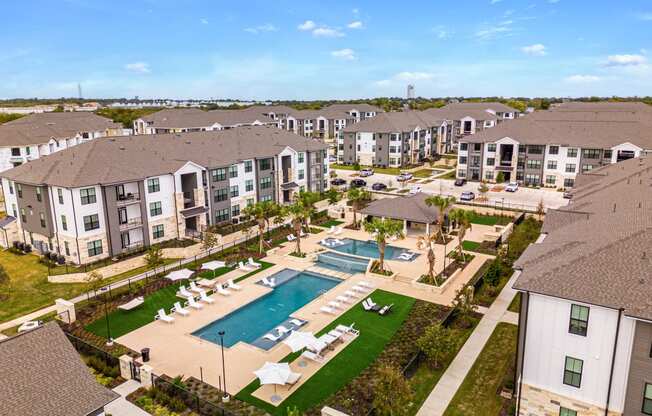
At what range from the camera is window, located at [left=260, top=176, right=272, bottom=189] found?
63312mm

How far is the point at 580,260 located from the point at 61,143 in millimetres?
94650

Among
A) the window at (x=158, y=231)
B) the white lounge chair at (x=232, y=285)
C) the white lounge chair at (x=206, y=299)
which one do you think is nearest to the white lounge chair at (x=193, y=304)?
the white lounge chair at (x=206, y=299)

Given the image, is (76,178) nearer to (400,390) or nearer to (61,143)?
(400,390)

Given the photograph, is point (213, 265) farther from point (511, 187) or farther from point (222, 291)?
point (511, 187)

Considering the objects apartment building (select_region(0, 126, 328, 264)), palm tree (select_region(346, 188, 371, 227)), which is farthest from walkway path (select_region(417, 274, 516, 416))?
apartment building (select_region(0, 126, 328, 264))

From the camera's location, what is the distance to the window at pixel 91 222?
4409cm

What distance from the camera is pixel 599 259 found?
21.5 m

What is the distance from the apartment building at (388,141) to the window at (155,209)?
60220mm

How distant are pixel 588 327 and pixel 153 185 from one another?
43.0 metres

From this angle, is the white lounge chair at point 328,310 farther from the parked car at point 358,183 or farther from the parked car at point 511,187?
the parked car at point 511,187

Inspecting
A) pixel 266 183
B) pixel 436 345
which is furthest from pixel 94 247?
pixel 436 345

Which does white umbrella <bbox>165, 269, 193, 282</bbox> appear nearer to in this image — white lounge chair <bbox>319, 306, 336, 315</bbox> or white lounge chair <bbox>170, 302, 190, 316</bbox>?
white lounge chair <bbox>170, 302, 190, 316</bbox>

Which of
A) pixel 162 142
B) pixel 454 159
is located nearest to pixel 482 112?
pixel 454 159

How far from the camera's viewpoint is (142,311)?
35.9 meters
